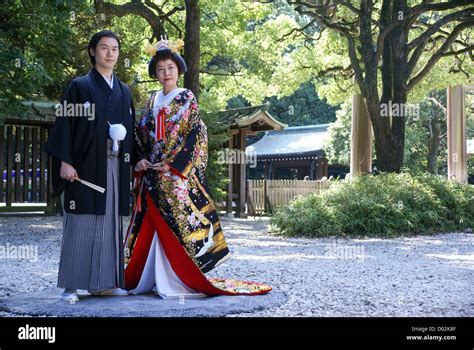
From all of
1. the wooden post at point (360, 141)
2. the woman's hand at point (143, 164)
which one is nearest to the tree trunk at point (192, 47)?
the wooden post at point (360, 141)

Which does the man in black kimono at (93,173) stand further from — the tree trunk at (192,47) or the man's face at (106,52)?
the tree trunk at (192,47)

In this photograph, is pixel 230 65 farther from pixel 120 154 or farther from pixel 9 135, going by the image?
pixel 120 154

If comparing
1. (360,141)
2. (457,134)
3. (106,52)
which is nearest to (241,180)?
(360,141)

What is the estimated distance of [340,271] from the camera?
7.76 meters

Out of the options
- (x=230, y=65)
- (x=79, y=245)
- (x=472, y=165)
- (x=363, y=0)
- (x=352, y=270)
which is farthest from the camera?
(x=472, y=165)

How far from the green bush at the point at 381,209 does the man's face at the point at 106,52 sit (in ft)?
25.3

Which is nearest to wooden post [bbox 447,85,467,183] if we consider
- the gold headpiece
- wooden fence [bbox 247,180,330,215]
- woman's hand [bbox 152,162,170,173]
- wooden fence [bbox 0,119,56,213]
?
wooden fence [bbox 247,180,330,215]

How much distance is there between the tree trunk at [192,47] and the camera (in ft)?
44.8

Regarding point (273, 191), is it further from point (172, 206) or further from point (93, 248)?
point (93, 248)

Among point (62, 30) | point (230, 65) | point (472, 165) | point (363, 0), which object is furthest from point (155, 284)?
point (472, 165)

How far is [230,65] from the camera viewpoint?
20.5 metres

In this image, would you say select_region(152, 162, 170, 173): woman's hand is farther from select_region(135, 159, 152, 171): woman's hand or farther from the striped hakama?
the striped hakama

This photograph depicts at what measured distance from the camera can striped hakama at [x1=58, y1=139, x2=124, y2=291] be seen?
527 cm
